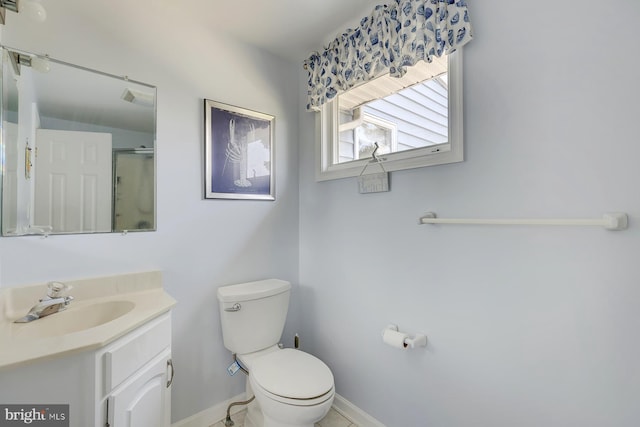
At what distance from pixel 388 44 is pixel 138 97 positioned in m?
1.35

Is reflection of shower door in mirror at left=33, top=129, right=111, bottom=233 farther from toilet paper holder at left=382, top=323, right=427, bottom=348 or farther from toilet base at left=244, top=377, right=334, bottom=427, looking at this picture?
toilet paper holder at left=382, top=323, right=427, bottom=348

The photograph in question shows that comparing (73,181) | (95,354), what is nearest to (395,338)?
(95,354)

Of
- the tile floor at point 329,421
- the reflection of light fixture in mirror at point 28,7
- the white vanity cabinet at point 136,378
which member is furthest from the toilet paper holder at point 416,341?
the reflection of light fixture in mirror at point 28,7

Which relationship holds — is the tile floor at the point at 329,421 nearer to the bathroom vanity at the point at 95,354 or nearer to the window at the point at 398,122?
the bathroom vanity at the point at 95,354

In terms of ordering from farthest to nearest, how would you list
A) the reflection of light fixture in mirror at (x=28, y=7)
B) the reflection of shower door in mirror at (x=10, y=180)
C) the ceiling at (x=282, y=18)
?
the ceiling at (x=282, y=18), the reflection of shower door in mirror at (x=10, y=180), the reflection of light fixture in mirror at (x=28, y=7)

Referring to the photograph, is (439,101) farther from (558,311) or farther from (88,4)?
(88,4)

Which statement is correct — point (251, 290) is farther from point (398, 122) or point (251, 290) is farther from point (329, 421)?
point (398, 122)

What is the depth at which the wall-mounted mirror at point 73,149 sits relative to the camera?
1172mm

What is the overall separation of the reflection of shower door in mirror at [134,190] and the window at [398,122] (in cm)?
104

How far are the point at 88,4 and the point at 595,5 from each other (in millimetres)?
2102

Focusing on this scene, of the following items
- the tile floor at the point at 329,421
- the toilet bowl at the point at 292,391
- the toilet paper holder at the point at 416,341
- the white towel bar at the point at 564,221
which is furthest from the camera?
the tile floor at the point at 329,421

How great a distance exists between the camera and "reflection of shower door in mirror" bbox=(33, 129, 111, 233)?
4.04 ft

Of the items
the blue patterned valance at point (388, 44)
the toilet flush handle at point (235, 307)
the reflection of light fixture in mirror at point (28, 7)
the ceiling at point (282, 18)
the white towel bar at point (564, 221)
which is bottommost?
the toilet flush handle at point (235, 307)

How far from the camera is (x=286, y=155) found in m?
2.09
